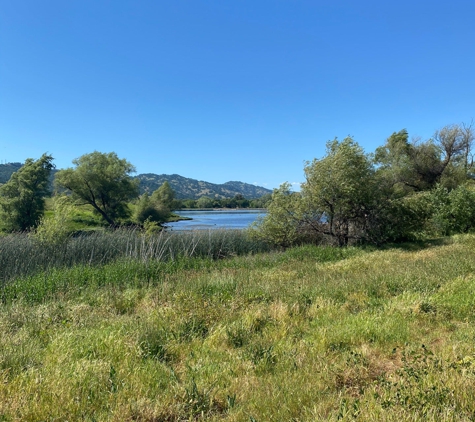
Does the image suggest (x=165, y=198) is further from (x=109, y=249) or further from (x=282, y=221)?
(x=109, y=249)

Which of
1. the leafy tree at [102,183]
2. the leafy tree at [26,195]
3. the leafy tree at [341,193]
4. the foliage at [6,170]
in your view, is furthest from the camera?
the foliage at [6,170]

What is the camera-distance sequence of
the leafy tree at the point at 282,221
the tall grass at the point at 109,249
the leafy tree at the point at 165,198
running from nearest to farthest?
the tall grass at the point at 109,249 → the leafy tree at the point at 282,221 → the leafy tree at the point at 165,198

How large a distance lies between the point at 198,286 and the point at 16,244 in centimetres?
979

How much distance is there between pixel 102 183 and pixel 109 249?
30820 mm

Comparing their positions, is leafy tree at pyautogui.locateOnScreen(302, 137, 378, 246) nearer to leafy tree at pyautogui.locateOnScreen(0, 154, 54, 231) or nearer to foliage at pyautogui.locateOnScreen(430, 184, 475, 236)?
foliage at pyautogui.locateOnScreen(430, 184, 475, 236)

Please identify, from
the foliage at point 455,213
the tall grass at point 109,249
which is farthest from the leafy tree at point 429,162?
the tall grass at point 109,249

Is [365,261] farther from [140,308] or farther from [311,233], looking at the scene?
[140,308]

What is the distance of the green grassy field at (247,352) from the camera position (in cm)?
287

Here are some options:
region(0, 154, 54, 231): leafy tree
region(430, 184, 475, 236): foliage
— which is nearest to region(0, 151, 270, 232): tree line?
region(0, 154, 54, 231): leafy tree

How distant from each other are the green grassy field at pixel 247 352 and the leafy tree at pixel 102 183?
121 ft

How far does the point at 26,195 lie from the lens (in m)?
35.2

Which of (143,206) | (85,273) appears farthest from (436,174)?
(143,206)

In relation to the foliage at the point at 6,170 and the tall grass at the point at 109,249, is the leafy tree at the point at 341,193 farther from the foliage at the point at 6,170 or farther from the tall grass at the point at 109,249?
the foliage at the point at 6,170

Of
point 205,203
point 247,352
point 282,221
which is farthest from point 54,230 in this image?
point 205,203
